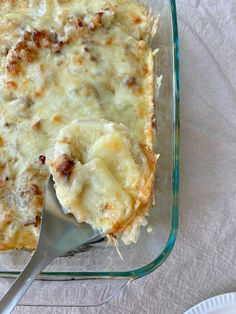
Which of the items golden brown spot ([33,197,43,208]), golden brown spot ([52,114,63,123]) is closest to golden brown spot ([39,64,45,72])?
golden brown spot ([52,114,63,123])

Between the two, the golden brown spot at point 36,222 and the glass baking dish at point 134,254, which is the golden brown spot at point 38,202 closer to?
the golden brown spot at point 36,222

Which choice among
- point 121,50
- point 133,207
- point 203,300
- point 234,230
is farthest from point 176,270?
point 121,50

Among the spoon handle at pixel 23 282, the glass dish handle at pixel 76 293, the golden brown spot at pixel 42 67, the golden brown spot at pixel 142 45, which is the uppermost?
the golden brown spot at pixel 142 45

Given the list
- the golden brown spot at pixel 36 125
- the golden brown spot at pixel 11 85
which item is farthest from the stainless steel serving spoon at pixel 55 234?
the golden brown spot at pixel 11 85

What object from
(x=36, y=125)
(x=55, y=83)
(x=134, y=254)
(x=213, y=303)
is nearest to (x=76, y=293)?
(x=134, y=254)

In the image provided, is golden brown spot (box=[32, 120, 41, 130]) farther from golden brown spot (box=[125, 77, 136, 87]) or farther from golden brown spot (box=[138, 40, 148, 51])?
golden brown spot (box=[138, 40, 148, 51])

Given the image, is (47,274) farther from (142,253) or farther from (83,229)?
(142,253)

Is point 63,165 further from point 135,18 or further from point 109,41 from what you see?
point 135,18
